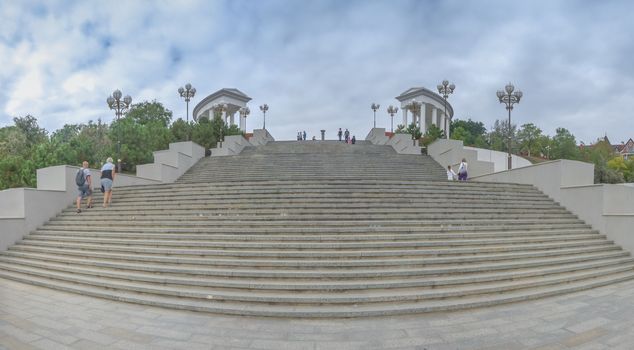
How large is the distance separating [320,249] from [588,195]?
28.5ft

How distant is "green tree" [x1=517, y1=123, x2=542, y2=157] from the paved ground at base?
52.5m

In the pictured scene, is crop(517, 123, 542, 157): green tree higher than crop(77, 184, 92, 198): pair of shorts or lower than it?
higher

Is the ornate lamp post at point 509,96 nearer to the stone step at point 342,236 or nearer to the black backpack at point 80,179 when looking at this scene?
the stone step at point 342,236

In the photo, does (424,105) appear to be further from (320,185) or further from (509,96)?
(320,185)

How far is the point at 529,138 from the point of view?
5481 cm

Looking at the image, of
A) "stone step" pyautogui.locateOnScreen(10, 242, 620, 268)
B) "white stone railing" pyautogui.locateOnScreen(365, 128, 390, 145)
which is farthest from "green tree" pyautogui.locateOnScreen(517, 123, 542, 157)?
"stone step" pyautogui.locateOnScreen(10, 242, 620, 268)

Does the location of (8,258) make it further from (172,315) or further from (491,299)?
(491,299)

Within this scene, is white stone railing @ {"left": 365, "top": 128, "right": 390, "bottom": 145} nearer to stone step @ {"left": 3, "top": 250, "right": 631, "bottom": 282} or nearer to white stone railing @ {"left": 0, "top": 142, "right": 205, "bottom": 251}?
white stone railing @ {"left": 0, "top": 142, "right": 205, "bottom": 251}

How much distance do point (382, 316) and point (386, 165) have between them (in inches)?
590

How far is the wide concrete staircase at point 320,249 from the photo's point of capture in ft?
20.1

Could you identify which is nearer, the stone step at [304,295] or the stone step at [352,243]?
the stone step at [304,295]

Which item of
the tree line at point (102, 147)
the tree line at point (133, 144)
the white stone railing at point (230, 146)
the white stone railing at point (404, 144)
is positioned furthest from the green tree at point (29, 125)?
the white stone railing at point (404, 144)

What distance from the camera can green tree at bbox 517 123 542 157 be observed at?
170 ft

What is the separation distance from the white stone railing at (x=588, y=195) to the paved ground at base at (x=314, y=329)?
15.5 ft
